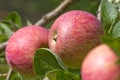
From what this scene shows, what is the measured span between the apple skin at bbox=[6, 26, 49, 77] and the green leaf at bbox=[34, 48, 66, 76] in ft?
0.62

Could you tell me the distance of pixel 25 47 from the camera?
1.45 metres

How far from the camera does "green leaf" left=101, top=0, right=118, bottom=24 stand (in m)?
1.36

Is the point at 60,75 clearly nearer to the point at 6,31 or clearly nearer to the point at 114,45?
the point at 114,45

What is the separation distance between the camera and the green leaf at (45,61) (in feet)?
3.97

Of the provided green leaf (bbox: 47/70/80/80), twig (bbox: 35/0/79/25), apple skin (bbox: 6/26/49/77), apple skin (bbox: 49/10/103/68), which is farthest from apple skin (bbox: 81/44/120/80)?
twig (bbox: 35/0/79/25)

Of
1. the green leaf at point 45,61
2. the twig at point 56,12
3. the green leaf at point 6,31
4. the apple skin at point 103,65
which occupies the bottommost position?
the green leaf at point 6,31

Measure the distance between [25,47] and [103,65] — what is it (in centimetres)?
71

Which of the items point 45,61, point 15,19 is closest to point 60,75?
point 45,61

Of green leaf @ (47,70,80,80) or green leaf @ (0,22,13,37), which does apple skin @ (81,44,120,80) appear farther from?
green leaf @ (0,22,13,37)

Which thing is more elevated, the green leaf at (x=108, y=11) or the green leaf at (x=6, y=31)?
the green leaf at (x=108, y=11)

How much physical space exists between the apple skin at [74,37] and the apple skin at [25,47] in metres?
0.10

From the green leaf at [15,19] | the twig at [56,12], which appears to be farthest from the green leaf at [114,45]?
the green leaf at [15,19]

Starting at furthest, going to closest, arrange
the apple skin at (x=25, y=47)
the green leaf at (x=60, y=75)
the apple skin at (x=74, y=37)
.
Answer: the apple skin at (x=25, y=47) < the apple skin at (x=74, y=37) < the green leaf at (x=60, y=75)

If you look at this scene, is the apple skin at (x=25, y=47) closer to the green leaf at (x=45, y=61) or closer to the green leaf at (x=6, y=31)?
the green leaf at (x=45, y=61)
